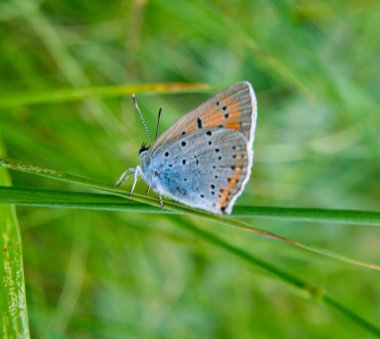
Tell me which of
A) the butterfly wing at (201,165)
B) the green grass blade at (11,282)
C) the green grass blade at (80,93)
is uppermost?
the green grass blade at (80,93)

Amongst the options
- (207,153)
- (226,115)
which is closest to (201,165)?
(207,153)

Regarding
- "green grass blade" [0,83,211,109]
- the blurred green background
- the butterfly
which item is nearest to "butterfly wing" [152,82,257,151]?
the butterfly

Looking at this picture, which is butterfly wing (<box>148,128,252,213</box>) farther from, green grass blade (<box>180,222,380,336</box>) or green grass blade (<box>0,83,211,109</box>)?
green grass blade (<box>0,83,211,109</box>)

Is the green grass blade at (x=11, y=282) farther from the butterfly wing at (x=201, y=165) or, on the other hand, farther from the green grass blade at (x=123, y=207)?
the butterfly wing at (x=201, y=165)

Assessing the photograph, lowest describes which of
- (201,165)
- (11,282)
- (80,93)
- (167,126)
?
(11,282)

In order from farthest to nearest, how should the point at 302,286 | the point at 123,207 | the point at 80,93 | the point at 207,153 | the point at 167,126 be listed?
the point at 167,126, the point at 80,93, the point at 207,153, the point at 302,286, the point at 123,207

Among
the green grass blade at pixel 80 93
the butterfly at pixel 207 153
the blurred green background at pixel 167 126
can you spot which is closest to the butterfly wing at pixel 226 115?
the butterfly at pixel 207 153

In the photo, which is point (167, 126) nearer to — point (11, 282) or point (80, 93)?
point (80, 93)
